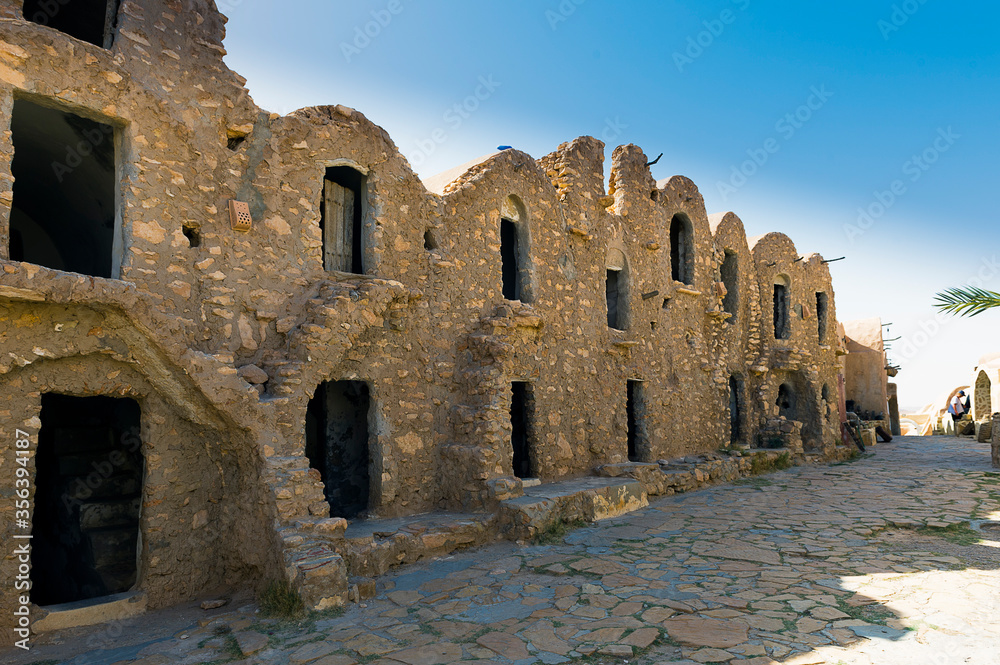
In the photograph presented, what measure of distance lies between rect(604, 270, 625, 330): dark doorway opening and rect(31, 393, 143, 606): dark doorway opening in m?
9.57

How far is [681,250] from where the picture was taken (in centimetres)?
1636

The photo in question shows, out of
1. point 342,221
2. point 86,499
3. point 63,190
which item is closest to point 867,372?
point 342,221

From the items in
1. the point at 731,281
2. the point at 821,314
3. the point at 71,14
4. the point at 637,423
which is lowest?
the point at 637,423

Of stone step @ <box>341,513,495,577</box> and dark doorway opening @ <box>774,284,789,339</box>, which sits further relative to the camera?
dark doorway opening @ <box>774,284,789,339</box>

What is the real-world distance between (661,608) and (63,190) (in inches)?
379

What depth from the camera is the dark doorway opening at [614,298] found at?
1393cm

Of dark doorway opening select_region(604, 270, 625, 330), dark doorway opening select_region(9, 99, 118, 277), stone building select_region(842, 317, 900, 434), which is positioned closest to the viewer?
dark doorway opening select_region(9, 99, 118, 277)

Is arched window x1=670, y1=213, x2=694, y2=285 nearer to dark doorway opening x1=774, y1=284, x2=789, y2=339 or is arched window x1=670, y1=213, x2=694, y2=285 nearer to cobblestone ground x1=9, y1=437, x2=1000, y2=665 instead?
dark doorway opening x1=774, y1=284, x2=789, y2=339

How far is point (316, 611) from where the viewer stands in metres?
5.84

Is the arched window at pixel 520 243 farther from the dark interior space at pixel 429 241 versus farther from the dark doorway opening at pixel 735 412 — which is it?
the dark doorway opening at pixel 735 412

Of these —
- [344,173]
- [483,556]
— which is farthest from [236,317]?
[483,556]

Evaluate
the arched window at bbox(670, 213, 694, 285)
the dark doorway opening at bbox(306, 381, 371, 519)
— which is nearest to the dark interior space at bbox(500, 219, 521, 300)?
the dark doorway opening at bbox(306, 381, 371, 519)

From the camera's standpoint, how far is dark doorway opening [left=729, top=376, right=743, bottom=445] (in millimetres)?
Result: 17812

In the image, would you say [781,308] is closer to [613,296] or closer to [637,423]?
[613,296]
